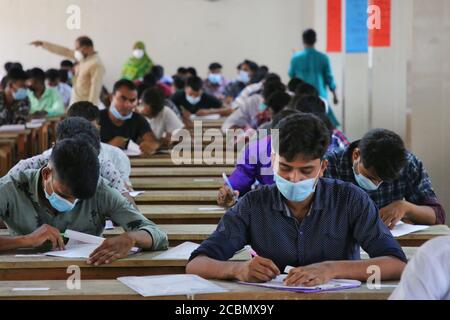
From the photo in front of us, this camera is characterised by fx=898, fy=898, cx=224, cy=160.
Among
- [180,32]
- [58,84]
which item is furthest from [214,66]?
[58,84]

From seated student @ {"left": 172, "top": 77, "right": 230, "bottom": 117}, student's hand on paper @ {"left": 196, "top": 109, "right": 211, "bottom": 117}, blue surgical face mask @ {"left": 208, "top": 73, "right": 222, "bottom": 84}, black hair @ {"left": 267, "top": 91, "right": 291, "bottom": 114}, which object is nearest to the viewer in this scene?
black hair @ {"left": 267, "top": 91, "right": 291, "bottom": 114}

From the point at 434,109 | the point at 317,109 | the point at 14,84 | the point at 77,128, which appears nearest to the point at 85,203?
the point at 77,128

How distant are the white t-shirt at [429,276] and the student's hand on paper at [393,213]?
161cm

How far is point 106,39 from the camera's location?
15.5m

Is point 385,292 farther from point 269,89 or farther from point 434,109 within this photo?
point 269,89

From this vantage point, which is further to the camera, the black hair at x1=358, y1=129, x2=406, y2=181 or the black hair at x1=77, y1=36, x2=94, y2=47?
the black hair at x1=77, y1=36, x2=94, y2=47

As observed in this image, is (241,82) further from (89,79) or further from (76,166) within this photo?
(76,166)

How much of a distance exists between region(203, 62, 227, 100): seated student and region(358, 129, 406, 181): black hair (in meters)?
11.4

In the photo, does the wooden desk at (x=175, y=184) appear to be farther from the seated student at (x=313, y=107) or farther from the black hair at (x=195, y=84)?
the black hair at (x=195, y=84)

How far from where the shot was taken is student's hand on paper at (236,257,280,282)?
8.50 feet

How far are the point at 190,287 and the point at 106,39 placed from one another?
13373mm

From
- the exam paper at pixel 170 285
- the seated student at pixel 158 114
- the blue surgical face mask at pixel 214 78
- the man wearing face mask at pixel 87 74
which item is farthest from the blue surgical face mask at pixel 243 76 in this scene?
the exam paper at pixel 170 285

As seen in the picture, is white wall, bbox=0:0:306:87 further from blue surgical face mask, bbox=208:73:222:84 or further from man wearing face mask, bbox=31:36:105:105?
man wearing face mask, bbox=31:36:105:105

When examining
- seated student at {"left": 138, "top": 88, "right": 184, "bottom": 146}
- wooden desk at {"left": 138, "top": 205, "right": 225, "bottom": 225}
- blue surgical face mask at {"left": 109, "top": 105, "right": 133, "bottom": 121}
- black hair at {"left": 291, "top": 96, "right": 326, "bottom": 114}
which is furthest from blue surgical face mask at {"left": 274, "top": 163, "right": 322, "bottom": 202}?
seated student at {"left": 138, "top": 88, "right": 184, "bottom": 146}
